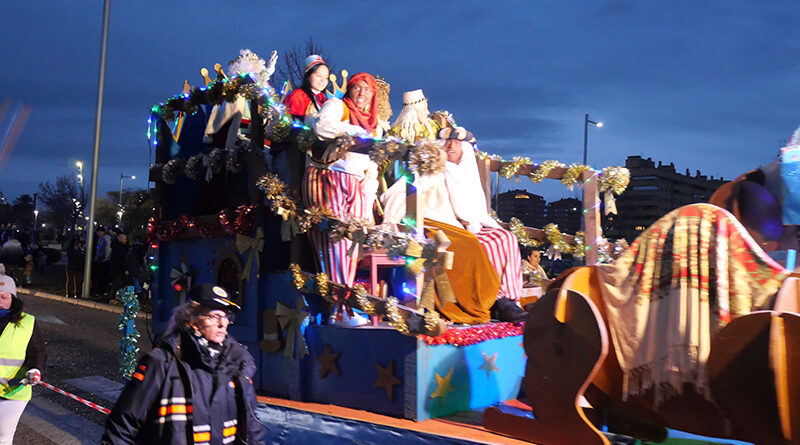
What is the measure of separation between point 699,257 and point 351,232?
2.60 metres

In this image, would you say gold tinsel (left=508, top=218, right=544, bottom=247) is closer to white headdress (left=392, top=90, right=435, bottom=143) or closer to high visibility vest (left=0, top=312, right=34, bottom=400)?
white headdress (left=392, top=90, right=435, bottom=143)

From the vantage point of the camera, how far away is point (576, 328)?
4.14 metres

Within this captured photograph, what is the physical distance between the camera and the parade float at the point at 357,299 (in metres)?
4.31

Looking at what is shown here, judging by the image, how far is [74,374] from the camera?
10.3m

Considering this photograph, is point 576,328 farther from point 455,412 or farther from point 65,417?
point 65,417

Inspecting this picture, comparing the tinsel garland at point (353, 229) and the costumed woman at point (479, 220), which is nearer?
the tinsel garland at point (353, 229)

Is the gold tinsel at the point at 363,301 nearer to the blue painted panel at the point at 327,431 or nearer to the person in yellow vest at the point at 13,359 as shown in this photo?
the blue painted panel at the point at 327,431

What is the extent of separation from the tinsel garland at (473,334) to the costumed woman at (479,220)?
50 cm

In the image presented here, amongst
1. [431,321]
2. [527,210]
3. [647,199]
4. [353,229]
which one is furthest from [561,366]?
[647,199]

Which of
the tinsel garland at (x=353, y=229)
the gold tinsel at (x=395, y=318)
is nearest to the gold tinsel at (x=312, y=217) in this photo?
the tinsel garland at (x=353, y=229)

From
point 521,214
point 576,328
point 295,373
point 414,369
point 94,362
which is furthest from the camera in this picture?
point 94,362

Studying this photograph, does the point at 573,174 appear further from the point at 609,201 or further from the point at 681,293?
the point at 681,293

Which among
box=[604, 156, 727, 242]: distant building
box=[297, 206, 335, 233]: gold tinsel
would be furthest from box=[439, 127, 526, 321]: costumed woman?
box=[604, 156, 727, 242]: distant building

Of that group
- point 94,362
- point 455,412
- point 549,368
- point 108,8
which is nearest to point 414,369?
point 455,412
